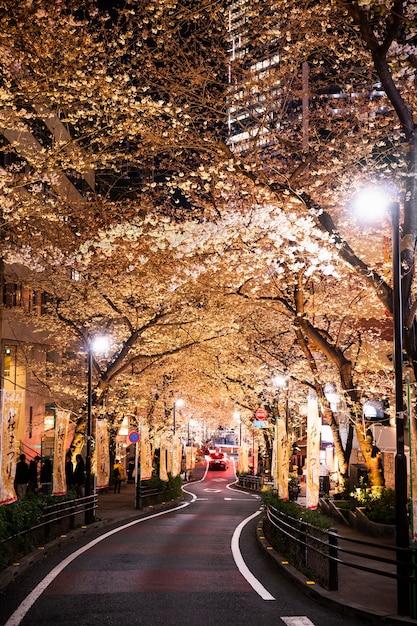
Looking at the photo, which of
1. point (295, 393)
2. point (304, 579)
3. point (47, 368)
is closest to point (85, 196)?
point (47, 368)

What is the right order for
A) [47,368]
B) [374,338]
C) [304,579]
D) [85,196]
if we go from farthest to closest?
[85,196], [47,368], [374,338], [304,579]

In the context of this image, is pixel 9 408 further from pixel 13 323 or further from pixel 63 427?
pixel 13 323

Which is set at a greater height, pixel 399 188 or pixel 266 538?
pixel 399 188

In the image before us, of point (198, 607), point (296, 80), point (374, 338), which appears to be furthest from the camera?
point (374, 338)

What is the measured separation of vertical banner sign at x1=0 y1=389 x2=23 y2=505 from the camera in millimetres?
12211

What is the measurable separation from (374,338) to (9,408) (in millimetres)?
18969

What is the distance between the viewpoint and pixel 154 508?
29234 millimetres

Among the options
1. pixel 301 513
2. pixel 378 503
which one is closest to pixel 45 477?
pixel 378 503

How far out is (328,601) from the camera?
9.61 m

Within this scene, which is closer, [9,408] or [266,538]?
[9,408]

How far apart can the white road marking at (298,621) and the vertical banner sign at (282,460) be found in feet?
31.4

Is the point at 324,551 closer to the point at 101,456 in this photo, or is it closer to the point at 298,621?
the point at 298,621

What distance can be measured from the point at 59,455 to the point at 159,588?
7919 mm

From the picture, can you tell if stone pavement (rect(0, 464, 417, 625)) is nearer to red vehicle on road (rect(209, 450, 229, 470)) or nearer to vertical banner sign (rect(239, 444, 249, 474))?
vertical banner sign (rect(239, 444, 249, 474))
